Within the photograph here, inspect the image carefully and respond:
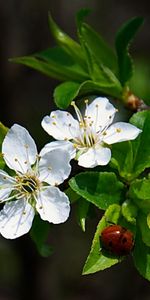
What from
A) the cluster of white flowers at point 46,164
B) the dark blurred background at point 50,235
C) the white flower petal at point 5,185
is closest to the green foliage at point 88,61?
the cluster of white flowers at point 46,164

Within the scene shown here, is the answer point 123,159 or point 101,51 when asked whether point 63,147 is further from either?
point 101,51

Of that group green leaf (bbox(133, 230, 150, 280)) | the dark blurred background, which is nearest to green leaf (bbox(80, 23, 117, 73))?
green leaf (bbox(133, 230, 150, 280))

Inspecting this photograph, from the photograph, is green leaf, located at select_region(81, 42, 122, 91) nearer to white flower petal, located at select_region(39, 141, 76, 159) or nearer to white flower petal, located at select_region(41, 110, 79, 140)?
A: white flower petal, located at select_region(41, 110, 79, 140)

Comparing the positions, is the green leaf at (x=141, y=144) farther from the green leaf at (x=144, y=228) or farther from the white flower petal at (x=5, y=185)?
the white flower petal at (x=5, y=185)

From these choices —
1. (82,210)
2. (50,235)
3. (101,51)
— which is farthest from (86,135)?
(50,235)

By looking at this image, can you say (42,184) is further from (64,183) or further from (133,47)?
(133,47)

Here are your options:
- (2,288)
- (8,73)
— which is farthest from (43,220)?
(2,288)
